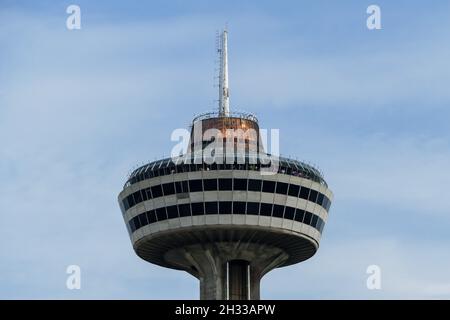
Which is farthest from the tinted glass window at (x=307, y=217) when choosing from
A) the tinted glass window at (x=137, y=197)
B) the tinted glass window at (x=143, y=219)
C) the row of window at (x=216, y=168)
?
the tinted glass window at (x=137, y=197)

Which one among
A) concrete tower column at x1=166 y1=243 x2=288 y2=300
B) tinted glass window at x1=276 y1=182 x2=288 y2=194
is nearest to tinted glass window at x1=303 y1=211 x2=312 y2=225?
tinted glass window at x1=276 y1=182 x2=288 y2=194

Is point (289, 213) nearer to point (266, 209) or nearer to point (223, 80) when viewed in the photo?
point (266, 209)

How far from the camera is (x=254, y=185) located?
14225 cm

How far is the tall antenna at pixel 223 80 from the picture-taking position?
15738cm

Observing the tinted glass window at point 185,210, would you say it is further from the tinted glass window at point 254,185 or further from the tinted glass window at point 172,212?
the tinted glass window at point 254,185

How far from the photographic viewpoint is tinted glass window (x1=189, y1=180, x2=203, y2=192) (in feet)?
465

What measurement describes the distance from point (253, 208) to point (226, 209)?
3.63 metres

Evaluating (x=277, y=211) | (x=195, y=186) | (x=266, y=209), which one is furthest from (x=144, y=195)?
(x=277, y=211)

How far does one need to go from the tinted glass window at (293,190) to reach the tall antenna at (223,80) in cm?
1790

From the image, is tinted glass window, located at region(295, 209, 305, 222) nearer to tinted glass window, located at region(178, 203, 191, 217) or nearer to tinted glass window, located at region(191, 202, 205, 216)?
tinted glass window, located at region(191, 202, 205, 216)
